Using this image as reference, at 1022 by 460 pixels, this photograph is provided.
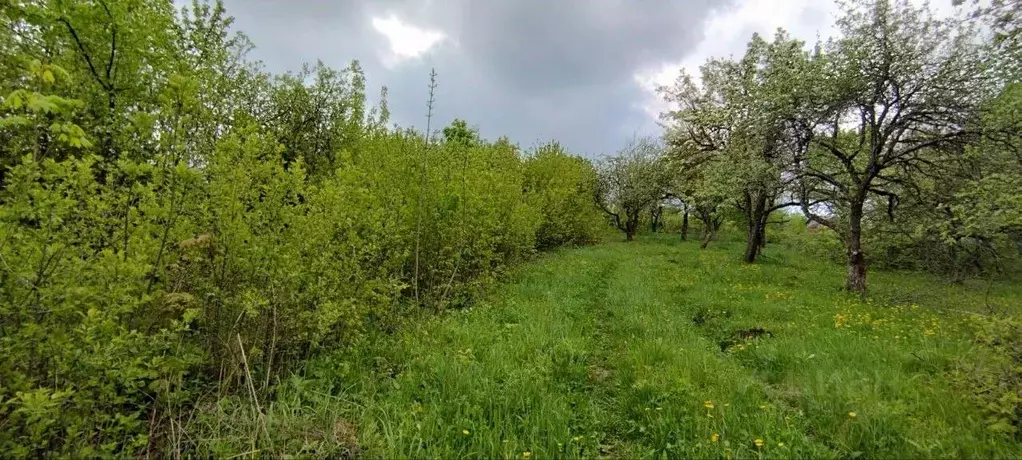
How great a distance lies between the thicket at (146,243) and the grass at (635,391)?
655 mm

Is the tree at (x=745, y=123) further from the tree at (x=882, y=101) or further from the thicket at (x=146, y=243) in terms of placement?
the thicket at (x=146, y=243)

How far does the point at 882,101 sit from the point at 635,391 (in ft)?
41.9

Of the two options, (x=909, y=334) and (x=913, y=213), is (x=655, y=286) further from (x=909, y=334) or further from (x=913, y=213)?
(x=913, y=213)

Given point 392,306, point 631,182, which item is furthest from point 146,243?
point 631,182

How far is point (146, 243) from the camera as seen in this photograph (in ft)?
13.5

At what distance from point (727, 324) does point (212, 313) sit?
28.2ft

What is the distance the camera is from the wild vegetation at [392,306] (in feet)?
11.3

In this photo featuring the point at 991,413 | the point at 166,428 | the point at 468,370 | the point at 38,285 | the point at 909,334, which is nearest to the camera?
the point at 38,285

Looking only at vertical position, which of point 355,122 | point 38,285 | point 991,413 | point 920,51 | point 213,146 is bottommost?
point 991,413

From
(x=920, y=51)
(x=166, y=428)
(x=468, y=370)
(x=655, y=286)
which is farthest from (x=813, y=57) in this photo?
(x=166, y=428)

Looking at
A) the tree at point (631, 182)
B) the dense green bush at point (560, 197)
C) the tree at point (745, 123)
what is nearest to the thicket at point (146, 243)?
the tree at point (745, 123)

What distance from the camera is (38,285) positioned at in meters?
3.24

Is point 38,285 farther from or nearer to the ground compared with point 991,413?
farther from the ground

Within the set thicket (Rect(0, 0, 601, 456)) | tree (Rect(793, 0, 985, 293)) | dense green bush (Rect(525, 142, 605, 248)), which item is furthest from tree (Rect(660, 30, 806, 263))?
thicket (Rect(0, 0, 601, 456))
